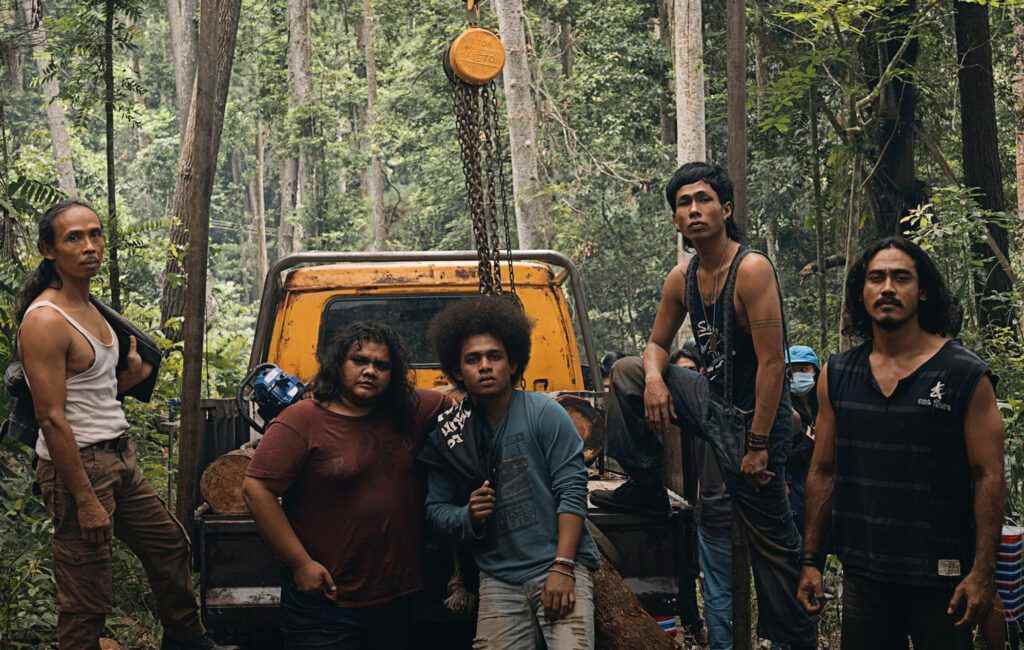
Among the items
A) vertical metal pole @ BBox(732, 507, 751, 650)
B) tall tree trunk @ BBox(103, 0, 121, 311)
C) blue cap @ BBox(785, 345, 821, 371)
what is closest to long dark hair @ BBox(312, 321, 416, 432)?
vertical metal pole @ BBox(732, 507, 751, 650)

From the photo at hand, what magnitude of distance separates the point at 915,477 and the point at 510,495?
1.35 metres

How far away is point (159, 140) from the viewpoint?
40.6m

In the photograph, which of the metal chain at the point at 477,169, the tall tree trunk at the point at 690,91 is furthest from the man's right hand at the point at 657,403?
the tall tree trunk at the point at 690,91

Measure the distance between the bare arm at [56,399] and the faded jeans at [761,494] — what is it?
2162mm

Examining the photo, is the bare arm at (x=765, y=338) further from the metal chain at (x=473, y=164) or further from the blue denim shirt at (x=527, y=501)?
the metal chain at (x=473, y=164)

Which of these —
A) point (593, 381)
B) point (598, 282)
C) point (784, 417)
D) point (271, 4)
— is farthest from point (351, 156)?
point (784, 417)

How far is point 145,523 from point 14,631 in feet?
4.50

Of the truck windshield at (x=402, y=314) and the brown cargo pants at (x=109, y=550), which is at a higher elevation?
the truck windshield at (x=402, y=314)

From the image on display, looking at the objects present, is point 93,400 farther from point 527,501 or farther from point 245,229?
point 245,229

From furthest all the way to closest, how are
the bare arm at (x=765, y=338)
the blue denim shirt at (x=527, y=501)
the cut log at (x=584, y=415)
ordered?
1. the cut log at (x=584, y=415)
2. the bare arm at (x=765, y=338)
3. the blue denim shirt at (x=527, y=501)

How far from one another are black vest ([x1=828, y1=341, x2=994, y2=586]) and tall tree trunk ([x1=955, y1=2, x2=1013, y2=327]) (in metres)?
8.34

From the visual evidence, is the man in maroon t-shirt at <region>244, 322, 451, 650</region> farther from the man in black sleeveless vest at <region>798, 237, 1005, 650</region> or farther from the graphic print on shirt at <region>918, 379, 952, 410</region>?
the graphic print on shirt at <region>918, 379, 952, 410</region>

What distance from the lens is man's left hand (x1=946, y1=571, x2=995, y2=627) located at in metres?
3.46

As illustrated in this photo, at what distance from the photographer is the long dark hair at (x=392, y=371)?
420 cm
